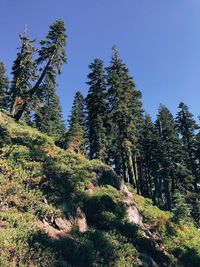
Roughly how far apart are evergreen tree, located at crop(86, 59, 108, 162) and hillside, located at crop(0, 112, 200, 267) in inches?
608

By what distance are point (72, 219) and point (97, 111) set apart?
28.8m

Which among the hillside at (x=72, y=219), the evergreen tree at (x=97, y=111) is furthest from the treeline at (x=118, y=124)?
the hillside at (x=72, y=219)

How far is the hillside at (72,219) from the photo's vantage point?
1523 centimetres

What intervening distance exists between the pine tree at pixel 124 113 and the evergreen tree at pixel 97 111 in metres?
1.88

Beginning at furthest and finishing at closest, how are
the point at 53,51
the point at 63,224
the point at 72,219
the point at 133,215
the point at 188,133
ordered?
the point at 188,133 → the point at 53,51 → the point at 133,215 → the point at 72,219 → the point at 63,224

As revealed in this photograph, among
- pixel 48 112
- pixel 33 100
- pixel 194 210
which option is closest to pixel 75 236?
pixel 33 100

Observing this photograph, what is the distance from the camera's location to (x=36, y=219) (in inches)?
672

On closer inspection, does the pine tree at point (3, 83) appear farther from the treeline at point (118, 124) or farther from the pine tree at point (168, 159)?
the pine tree at point (168, 159)

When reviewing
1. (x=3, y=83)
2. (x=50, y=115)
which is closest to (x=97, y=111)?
(x=50, y=115)

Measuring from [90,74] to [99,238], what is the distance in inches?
1331

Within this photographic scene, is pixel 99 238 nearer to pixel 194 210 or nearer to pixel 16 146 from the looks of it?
pixel 16 146

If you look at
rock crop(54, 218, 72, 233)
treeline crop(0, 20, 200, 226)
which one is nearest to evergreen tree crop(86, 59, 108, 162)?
treeline crop(0, 20, 200, 226)

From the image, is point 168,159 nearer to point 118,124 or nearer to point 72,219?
point 118,124

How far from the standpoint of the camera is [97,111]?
46719mm
